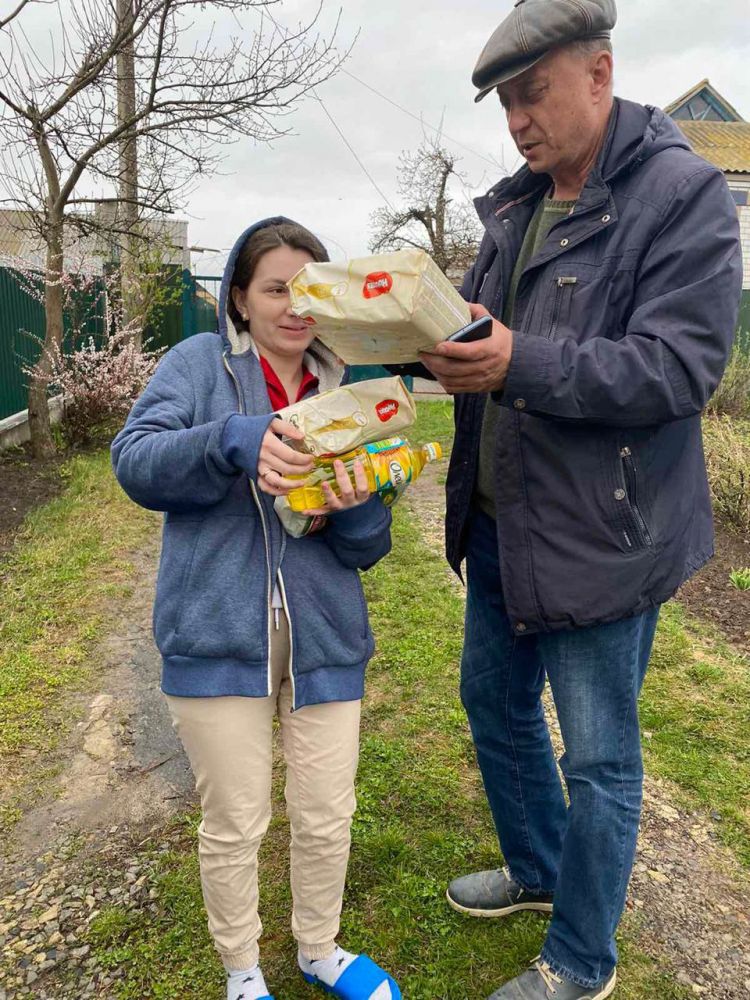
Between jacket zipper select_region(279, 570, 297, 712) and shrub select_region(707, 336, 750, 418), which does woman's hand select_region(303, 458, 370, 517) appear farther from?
shrub select_region(707, 336, 750, 418)

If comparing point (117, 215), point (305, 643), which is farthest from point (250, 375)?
point (117, 215)

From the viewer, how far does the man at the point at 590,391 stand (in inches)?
64.4

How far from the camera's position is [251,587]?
184 centimetres

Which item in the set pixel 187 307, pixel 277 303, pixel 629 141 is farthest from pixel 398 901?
pixel 187 307

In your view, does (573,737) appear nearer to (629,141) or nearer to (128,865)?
(629,141)

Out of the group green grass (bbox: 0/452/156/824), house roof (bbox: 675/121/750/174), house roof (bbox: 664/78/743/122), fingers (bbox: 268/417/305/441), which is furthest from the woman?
house roof (bbox: 664/78/743/122)

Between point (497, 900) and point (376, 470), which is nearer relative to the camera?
point (376, 470)

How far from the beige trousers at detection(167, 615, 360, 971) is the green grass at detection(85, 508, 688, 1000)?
0.32 m

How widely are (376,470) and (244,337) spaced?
1.63 ft

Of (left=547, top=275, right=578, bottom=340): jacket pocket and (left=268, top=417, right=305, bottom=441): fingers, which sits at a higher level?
(left=547, top=275, right=578, bottom=340): jacket pocket

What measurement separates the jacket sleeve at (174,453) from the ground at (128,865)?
1.47 m

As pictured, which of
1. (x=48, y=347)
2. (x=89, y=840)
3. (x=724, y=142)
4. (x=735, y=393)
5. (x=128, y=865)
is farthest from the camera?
(x=724, y=142)

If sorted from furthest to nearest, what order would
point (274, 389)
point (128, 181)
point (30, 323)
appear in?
point (30, 323) → point (128, 181) → point (274, 389)

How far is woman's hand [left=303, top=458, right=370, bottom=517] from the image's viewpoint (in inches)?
68.4
